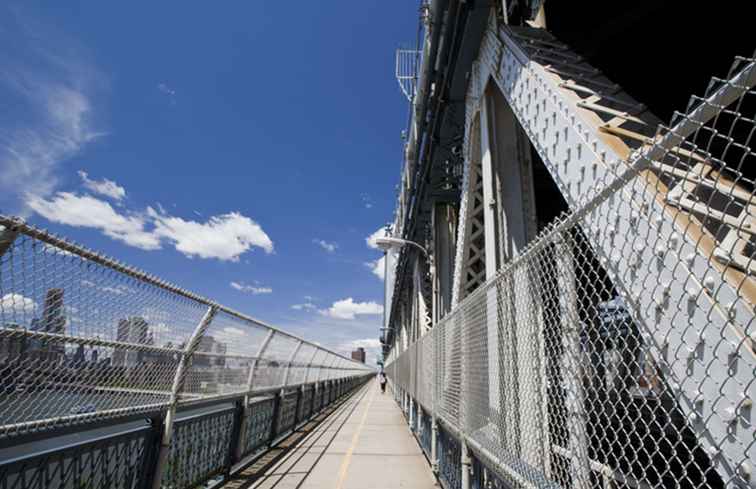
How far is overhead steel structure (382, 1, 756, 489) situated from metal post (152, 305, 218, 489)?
3041mm

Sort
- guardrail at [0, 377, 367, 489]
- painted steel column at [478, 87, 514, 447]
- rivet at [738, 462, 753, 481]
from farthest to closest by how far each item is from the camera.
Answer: painted steel column at [478, 87, 514, 447] < guardrail at [0, 377, 367, 489] < rivet at [738, 462, 753, 481]

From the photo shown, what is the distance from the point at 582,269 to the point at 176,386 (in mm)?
4113

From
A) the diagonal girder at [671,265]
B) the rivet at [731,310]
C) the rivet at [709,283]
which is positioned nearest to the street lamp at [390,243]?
the diagonal girder at [671,265]

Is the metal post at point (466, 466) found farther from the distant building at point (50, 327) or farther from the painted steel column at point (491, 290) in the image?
the distant building at point (50, 327)

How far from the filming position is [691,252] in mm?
1514

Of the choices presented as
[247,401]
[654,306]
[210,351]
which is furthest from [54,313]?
[247,401]

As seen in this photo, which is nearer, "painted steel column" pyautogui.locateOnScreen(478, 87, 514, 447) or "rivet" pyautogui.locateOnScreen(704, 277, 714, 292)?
"rivet" pyautogui.locateOnScreen(704, 277, 714, 292)

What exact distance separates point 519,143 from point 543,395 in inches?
131

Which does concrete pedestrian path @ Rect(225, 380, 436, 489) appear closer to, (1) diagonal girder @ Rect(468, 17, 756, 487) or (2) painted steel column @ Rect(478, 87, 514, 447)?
(2) painted steel column @ Rect(478, 87, 514, 447)

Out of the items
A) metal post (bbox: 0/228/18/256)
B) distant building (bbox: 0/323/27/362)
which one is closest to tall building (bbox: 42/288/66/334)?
distant building (bbox: 0/323/27/362)

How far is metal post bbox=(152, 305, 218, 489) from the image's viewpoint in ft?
12.8

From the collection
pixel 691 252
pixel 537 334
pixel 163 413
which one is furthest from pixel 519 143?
pixel 163 413

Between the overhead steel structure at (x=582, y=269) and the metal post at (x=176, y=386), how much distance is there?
9.98 feet

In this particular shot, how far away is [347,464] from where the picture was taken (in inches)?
273
